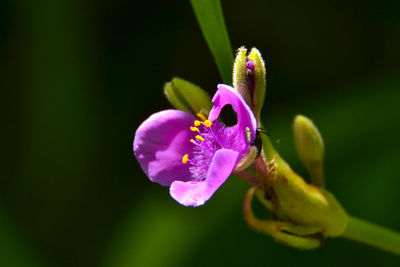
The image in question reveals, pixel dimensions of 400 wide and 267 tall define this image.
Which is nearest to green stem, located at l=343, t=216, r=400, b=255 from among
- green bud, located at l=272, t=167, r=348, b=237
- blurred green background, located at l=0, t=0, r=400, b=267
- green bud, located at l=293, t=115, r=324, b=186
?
green bud, located at l=272, t=167, r=348, b=237

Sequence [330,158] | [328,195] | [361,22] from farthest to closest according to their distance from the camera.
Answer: [361,22]
[330,158]
[328,195]

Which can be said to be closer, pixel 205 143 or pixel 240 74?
pixel 240 74

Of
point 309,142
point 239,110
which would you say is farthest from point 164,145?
point 309,142

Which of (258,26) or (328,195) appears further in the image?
(258,26)

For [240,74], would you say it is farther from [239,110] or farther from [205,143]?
[205,143]

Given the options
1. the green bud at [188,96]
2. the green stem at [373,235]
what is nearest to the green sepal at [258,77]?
the green bud at [188,96]

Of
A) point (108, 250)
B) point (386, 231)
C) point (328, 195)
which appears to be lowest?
point (108, 250)

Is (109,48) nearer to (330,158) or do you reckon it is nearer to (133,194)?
(133,194)

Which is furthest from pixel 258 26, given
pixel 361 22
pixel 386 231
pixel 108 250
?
pixel 386 231
